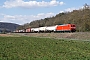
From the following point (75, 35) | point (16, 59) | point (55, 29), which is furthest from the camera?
point (55, 29)

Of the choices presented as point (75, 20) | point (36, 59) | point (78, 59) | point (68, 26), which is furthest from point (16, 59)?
point (75, 20)

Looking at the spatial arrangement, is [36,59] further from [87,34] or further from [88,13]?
[88,13]

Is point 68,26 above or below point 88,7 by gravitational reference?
below

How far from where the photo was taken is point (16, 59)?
15383mm

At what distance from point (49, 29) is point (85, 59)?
239ft

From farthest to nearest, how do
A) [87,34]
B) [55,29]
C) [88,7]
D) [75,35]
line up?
[88,7] < [55,29] < [75,35] < [87,34]

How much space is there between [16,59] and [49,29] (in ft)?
239

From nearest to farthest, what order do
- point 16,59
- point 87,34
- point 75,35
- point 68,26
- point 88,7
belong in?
point 16,59, point 87,34, point 75,35, point 68,26, point 88,7

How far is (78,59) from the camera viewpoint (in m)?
15.7

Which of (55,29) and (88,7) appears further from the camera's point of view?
(88,7)

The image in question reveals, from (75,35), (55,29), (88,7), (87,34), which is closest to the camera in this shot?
(87,34)

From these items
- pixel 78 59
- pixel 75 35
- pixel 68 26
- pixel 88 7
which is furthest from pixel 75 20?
pixel 78 59

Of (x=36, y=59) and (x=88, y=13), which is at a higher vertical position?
(x=88, y=13)

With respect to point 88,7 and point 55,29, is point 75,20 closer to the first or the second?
point 88,7
